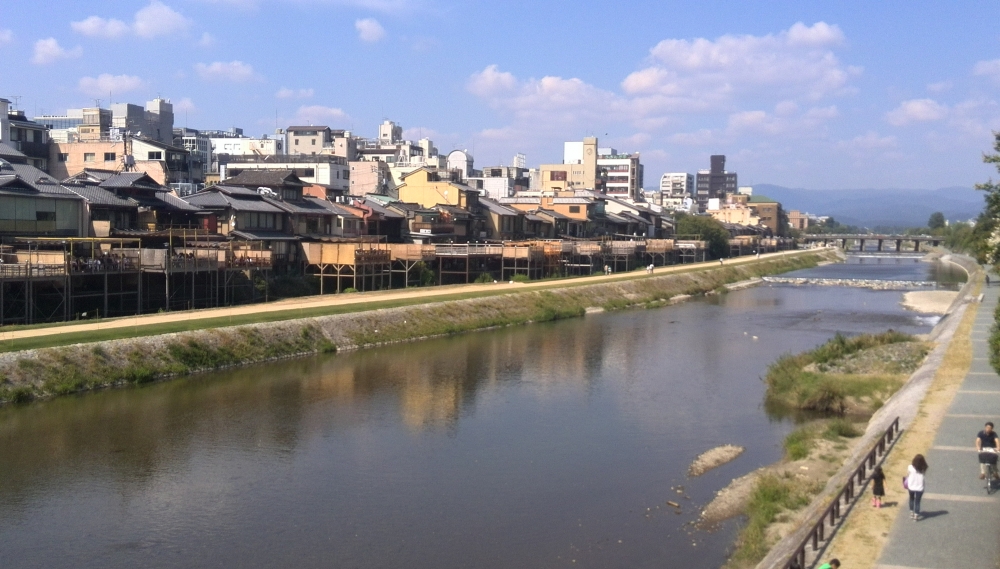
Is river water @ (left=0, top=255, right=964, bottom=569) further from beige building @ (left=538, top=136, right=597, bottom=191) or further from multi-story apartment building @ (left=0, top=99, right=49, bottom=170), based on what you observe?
beige building @ (left=538, top=136, right=597, bottom=191)

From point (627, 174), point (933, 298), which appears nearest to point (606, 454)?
point (933, 298)

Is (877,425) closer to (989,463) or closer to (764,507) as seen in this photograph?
(989,463)

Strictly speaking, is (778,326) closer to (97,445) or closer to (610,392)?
(610,392)

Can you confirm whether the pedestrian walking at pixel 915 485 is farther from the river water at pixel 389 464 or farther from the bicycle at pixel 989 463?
the river water at pixel 389 464

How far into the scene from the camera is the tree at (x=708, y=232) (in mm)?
102500

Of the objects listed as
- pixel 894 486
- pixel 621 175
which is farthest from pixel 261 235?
pixel 621 175

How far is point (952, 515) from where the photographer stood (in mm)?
13555

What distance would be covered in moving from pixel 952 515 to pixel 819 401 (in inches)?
482

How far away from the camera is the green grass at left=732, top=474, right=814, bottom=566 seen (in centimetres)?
1434

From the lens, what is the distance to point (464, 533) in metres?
16.0

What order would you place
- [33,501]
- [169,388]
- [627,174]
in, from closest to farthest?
[33,501]
[169,388]
[627,174]

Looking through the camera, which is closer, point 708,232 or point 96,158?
point 96,158

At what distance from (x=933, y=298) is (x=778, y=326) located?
72.9 feet

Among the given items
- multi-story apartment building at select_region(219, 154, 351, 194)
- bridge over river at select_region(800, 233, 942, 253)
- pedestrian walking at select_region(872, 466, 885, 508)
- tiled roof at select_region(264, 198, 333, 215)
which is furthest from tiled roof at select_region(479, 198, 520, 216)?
bridge over river at select_region(800, 233, 942, 253)
